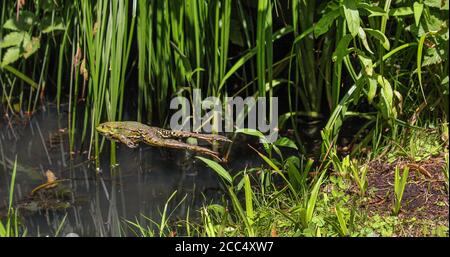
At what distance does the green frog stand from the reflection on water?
102 millimetres

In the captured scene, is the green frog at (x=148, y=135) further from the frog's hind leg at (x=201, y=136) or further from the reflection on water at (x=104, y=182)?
the reflection on water at (x=104, y=182)

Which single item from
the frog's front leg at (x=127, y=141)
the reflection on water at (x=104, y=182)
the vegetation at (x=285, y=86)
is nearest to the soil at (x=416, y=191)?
the vegetation at (x=285, y=86)

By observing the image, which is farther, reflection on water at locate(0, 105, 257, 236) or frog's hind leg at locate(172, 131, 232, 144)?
frog's hind leg at locate(172, 131, 232, 144)

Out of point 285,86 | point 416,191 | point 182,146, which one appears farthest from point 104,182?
point 416,191

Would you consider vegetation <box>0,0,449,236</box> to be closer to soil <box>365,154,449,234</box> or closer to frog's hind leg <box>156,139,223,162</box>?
soil <box>365,154,449,234</box>

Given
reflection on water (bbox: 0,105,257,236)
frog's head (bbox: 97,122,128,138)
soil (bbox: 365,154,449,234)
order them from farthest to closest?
1. frog's head (bbox: 97,122,128,138)
2. reflection on water (bbox: 0,105,257,236)
3. soil (bbox: 365,154,449,234)


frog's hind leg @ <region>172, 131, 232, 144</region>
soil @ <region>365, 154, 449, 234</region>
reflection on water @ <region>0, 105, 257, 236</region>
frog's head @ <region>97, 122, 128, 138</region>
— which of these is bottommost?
reflection on water @ <region>0, 105, 257, 236</region>

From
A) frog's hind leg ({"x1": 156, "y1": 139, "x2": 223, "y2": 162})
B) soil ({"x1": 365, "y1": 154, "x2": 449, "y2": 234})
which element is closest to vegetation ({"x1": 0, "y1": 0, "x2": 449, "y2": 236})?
soil ({"x1": 365, "y1": 154, "x2": 449, "y2": 234})

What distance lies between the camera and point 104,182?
9.82 feet

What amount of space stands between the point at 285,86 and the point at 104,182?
982mm

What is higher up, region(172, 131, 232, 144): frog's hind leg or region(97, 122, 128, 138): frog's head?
region(97, 122, 128, 138): frog's head

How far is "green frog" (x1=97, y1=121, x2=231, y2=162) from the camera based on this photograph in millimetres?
2977

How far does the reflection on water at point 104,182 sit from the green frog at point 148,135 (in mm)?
102

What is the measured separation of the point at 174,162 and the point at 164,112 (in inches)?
8.7
